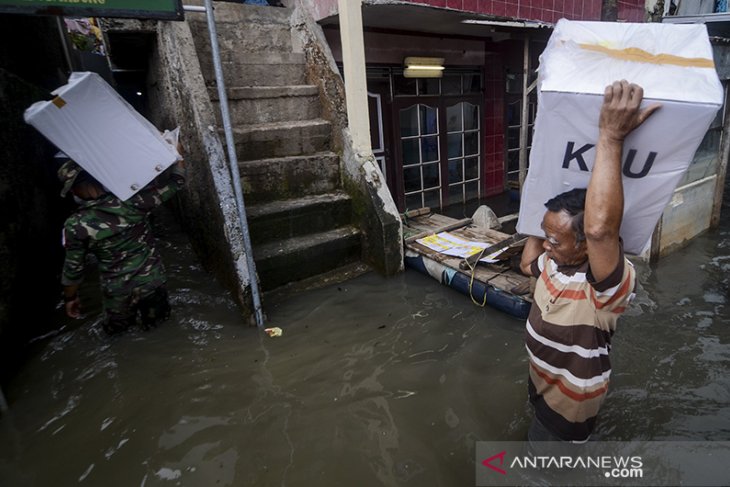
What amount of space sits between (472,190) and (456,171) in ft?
2.34

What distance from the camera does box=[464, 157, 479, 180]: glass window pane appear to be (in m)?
8.68

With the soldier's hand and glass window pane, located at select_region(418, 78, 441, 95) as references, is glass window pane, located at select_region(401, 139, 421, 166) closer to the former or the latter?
glass window pane, located at select_region(418, 78, 441, 95)

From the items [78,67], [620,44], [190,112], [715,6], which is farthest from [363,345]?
[715,6]

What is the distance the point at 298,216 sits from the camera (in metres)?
4.33

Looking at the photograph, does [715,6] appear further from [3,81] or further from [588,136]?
[3,81]

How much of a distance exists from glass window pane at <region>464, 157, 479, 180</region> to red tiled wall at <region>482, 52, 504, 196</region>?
244mm

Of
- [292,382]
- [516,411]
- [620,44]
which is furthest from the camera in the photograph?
[292,382]

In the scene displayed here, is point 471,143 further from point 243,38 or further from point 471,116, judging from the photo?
point 243,38

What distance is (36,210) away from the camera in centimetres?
402

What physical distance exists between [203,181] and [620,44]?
3.58 meters

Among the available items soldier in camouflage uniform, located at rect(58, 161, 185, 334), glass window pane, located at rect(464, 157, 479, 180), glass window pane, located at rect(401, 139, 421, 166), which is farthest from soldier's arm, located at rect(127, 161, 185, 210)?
glass window pane, located at rect(464, 157, 479, 180)

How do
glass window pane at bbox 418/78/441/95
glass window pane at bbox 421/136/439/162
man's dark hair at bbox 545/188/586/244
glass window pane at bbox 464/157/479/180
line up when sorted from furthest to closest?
glass window pane at bbox 464/157/479/180
glass window pane at bbox 421/136/439/162
glass window pane at bbox 418/78/441/95
man's dark hair at bbox 545/188/586/244

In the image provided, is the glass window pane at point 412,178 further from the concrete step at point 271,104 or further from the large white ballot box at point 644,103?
the large white ballot box at point 644,103

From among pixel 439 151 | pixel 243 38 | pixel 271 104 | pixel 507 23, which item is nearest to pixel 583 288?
pixel 271 104
